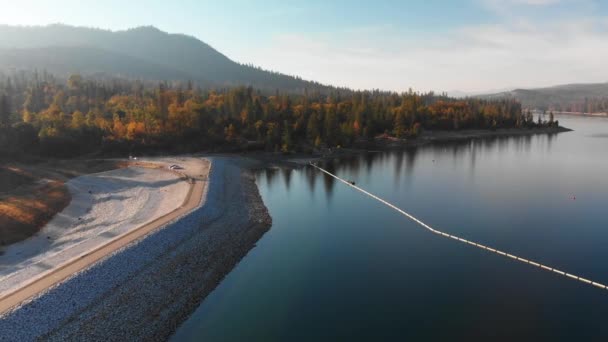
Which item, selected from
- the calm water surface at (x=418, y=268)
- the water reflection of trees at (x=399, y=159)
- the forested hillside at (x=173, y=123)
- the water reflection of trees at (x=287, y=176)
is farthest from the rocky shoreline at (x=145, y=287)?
the forested hillside at (x=173, y=123)

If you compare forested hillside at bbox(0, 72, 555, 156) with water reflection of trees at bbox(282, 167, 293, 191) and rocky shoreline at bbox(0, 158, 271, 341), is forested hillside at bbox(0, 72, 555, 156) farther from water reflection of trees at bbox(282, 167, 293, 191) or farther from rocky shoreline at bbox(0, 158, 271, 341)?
rocky shoreline at bbox(0, 158, 271, 341)

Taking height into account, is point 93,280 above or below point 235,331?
above

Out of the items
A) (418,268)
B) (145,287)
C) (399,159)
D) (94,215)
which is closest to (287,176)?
(399,159)

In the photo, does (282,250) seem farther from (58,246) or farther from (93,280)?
(58,246)

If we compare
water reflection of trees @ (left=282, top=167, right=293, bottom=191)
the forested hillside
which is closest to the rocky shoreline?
water reflection of trees @ (left=282, top=167, right=293, bottom=191)

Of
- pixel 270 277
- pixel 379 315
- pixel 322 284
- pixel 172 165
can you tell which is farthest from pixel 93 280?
pixel 172 165
